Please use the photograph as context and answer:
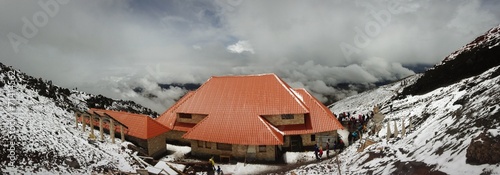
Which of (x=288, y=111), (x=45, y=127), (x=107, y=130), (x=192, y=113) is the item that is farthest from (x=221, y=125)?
(x=45, y=127)

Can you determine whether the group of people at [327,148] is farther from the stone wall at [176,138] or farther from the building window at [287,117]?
the stone wall at [176,138]

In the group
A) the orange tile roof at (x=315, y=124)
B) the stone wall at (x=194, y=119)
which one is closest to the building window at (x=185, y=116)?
the stone wall at (x=194, y=119)

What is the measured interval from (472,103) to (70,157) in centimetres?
2953

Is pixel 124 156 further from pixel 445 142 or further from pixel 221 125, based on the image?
pixel 445 142

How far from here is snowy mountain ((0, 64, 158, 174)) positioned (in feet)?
60.2

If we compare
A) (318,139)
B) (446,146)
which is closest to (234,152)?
(318,139)

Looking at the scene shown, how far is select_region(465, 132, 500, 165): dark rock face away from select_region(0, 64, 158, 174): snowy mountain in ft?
74.8

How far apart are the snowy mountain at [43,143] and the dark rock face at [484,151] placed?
74.8 ft

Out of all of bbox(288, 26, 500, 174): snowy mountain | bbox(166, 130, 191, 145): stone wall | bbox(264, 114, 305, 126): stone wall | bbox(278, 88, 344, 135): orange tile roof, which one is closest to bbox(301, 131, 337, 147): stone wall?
bbox(278, 88, 344, 135): orange tile roof

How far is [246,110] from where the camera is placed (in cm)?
3394

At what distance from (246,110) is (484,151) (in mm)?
24289

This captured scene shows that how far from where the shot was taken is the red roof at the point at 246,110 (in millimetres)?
31094

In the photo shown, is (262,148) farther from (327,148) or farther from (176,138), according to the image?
(176,138)

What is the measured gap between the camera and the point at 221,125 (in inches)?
1280
